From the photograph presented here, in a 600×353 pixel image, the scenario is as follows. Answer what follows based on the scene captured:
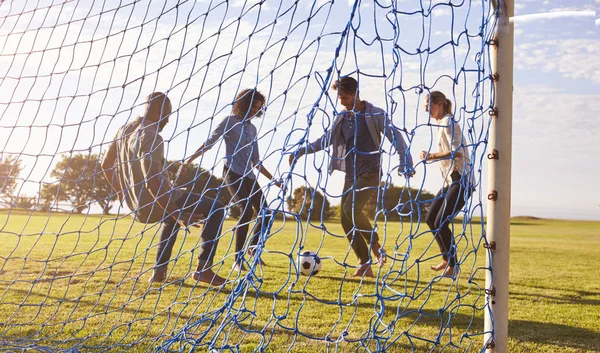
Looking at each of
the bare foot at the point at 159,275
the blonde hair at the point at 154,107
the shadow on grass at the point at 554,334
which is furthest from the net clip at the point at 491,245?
the bare foot at the point at 159,275

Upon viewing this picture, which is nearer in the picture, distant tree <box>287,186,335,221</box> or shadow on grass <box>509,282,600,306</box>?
distant tree <box>287,186,335,221</box>

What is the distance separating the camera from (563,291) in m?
5.32

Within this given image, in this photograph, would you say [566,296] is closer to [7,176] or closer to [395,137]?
[395,137]

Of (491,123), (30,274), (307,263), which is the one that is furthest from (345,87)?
(30,274)

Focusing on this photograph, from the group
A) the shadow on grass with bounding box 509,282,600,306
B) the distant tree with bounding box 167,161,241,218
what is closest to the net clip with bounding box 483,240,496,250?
the distant tree with bounding box 167,161,241,218

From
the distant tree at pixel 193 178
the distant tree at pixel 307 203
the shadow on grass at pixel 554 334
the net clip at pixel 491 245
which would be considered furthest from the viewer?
the distant tree at pixel 193 178

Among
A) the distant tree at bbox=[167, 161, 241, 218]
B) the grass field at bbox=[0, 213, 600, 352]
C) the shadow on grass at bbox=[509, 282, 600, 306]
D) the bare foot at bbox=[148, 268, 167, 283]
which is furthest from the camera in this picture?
the bare foot at bbox=[148, 268, 167, 283]

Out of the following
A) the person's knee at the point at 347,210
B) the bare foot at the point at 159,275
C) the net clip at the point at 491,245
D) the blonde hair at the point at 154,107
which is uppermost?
the blonde hair at the point at 154,107

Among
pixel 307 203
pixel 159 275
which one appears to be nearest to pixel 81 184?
pixel 159 275

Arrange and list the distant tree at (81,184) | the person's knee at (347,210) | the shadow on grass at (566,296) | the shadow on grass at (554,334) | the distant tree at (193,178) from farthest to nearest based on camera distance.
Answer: the person's knee at (347,210) < the shadow on grass at (566,296) < the distant tree at (81,184) < the distant tree at (193,178) < the shadow on grass at (554,334)

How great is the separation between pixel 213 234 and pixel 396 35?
7.67 ft

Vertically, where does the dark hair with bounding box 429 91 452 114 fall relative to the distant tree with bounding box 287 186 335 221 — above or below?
above

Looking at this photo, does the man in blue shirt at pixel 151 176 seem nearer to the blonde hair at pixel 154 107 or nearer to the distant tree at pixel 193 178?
the blonde hair at pixel 154 107

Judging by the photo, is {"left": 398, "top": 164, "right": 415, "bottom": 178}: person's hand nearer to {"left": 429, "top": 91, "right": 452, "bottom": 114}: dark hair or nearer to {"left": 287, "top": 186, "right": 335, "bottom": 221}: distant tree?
{"left": 287, "top": 186, "right": 335, "bottom": 221}: distant tree
